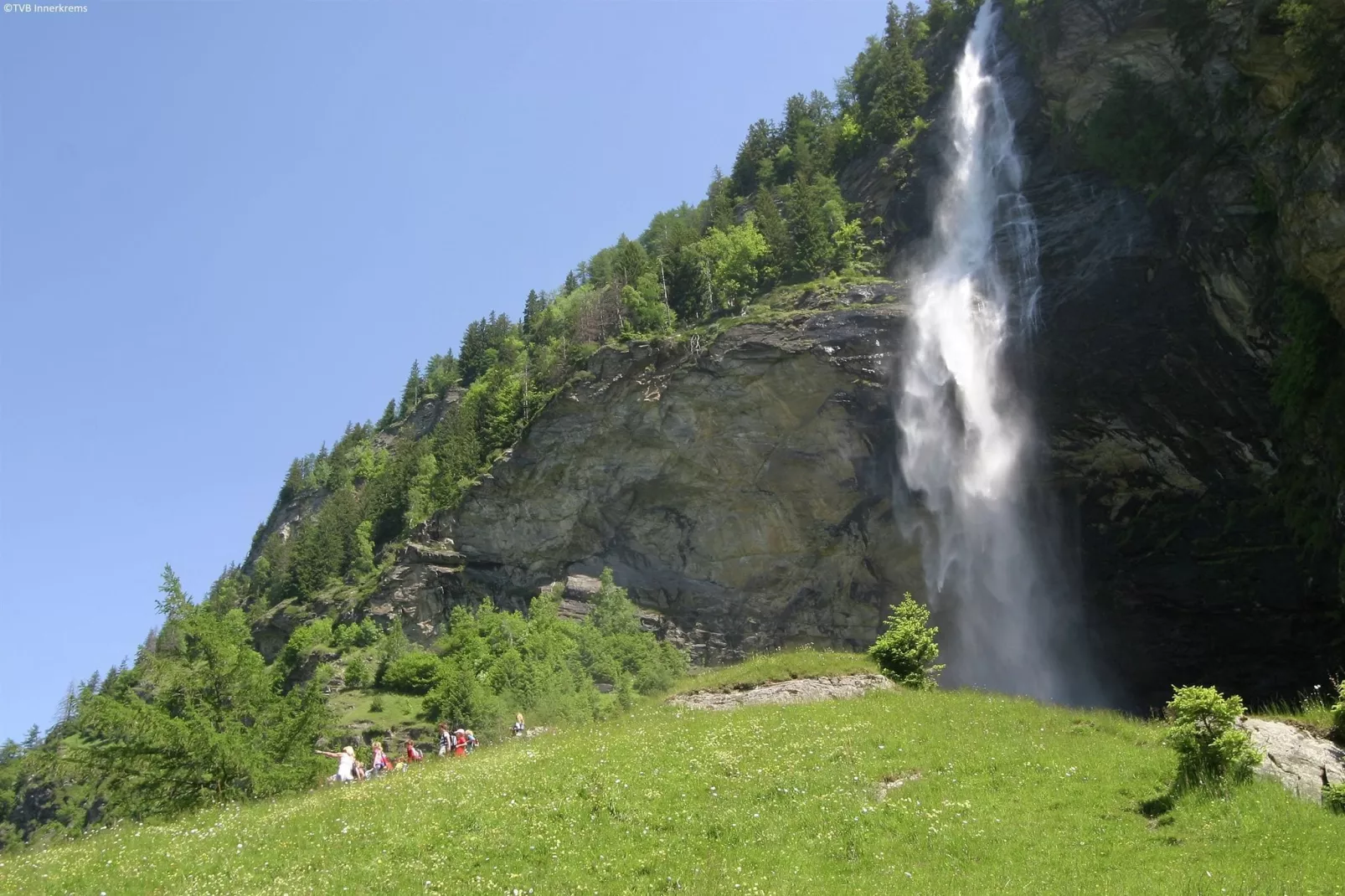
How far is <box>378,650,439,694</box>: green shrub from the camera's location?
184 feet

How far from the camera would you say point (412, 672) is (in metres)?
56.0

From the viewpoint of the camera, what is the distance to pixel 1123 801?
45.3ft

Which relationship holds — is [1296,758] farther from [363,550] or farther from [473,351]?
[473,351]

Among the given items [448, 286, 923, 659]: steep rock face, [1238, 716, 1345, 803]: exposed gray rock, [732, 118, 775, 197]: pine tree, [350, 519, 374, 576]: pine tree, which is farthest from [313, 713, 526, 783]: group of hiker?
[732, 118, 775, 197]: pine tree

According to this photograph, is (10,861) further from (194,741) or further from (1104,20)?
(1104,20)

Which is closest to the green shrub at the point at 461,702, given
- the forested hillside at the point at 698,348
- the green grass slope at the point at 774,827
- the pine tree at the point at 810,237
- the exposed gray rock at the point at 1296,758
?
the forested hillside at the point at 698,348

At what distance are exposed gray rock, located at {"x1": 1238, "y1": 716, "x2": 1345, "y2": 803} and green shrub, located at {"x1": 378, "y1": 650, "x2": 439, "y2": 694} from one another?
4604cm

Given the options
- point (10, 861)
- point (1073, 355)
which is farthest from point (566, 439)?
point (10, 861)

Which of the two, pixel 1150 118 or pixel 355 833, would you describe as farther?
pixel 1150 118

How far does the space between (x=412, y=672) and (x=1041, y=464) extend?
35526mm

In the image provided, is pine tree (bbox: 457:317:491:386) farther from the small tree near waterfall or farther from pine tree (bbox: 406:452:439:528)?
the small tree near waterfall

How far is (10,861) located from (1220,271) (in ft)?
124

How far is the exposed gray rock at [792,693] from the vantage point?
79.7 feet

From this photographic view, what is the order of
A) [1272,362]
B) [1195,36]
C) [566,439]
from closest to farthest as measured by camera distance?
[1272,362]
[1195,36]
[566,439]
